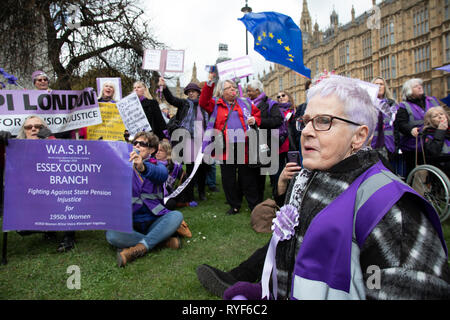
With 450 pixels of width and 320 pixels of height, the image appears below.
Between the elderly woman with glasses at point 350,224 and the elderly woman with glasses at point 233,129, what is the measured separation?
356 centimetres

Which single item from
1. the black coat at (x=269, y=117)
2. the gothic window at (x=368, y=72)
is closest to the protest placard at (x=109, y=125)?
the black coat at (x=269, y=117)

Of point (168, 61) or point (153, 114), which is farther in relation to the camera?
point (153, 114)

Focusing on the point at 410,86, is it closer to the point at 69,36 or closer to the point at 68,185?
the point at 68,185

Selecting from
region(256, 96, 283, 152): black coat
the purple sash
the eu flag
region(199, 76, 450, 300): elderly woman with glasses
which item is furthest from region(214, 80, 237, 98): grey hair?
the purple sash

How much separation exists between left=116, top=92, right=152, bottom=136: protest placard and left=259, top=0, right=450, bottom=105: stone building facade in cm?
2065

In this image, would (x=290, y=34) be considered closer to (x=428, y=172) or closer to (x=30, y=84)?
(x=428, y=172)

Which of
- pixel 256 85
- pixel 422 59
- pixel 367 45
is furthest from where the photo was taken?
pixel 367 45

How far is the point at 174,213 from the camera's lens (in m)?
3.85

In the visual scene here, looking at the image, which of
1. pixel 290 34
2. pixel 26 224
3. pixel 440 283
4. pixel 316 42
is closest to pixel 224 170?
pixel 290 34

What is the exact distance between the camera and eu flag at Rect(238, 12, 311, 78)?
454 centimetres

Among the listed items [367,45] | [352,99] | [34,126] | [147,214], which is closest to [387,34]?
[367,45]

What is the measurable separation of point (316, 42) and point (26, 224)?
64.1 m

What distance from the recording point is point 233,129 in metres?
5.17

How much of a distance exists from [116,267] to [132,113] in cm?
274
